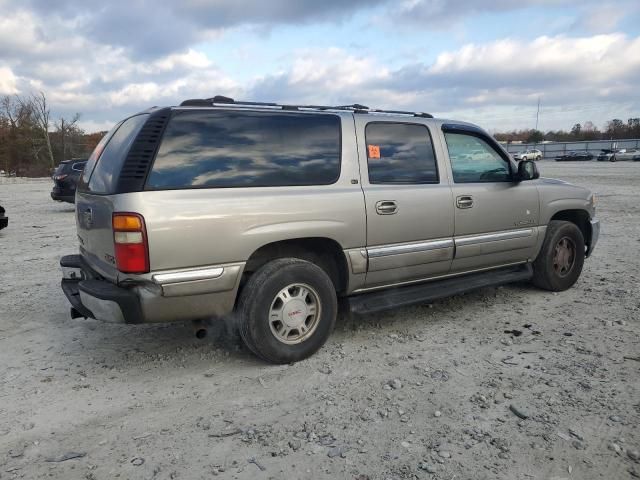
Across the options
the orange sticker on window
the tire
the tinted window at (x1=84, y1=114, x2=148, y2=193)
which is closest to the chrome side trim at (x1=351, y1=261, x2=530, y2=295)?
the tire

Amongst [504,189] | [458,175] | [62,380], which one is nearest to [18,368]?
[62,380]

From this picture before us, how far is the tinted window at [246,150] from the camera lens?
3.25m

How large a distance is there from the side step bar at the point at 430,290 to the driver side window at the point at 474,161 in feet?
3.11

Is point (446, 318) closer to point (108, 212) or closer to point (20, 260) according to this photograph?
point (108, 212)

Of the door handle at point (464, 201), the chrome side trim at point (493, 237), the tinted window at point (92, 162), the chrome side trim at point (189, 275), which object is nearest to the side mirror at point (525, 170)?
the chrome side trim at point (493, 237)

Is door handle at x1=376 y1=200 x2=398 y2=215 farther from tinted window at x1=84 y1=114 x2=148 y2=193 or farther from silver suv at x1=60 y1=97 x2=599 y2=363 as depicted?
tinted window at x1=84 y1=114 x2=148 y2=193

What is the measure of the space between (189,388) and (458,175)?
Result: 295 cm

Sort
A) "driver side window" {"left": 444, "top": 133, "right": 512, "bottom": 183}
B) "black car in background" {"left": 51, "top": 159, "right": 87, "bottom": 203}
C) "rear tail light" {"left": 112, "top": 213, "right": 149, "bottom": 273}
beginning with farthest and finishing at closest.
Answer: "black car in background" {"left": 51, "top": 159, "right": 87, "bottom": 203}
"driver side window" {"left": 444, "top": 133, "right": 512, "bottom": 183}
"rear tail light" {"left": 112, "top": 213, "right": 149, "bottom": 273}

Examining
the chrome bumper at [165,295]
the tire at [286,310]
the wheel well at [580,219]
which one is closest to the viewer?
the chrome bumper at [165,295]

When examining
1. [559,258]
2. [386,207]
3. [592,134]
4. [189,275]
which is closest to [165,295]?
[189,275]

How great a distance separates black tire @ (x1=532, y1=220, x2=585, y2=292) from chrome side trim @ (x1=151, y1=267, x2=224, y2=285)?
364 cm

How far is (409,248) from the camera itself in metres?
4.15

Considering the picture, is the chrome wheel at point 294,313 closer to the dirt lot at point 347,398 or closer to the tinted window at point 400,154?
the dirt lot at point 347,398

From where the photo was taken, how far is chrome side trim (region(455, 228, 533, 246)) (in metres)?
4.50
